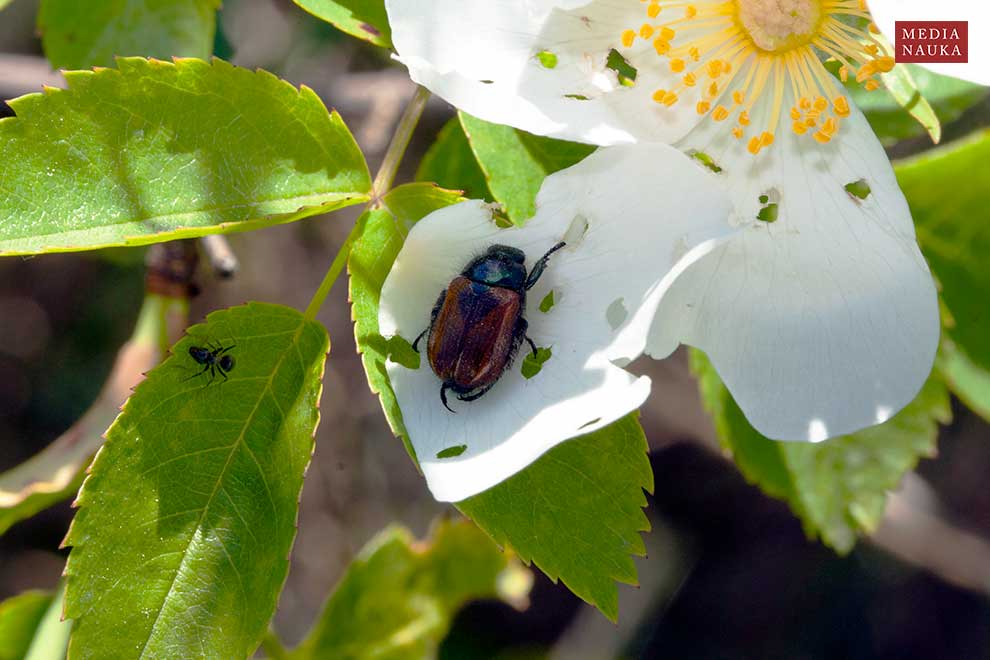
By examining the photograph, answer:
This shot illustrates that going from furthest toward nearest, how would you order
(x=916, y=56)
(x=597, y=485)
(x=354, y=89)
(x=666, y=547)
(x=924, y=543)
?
(x=666, y=547) → (x=924, y=543) → (x=354, y=89) → (x=597, y=485) → (x=916, y=56)

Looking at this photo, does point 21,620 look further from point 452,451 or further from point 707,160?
point 707,160

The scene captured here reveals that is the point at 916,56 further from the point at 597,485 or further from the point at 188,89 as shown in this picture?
the point at 188,89

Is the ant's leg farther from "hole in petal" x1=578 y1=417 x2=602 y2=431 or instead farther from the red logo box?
the red logo box

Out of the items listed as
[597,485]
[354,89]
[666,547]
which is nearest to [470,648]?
[666,547]

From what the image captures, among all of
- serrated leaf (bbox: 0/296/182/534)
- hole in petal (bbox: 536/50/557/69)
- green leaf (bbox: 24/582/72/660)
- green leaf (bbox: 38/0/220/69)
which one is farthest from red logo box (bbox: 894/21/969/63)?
green leaf (bbox: 24/582/72/660)

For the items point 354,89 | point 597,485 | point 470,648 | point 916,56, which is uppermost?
point 916,56

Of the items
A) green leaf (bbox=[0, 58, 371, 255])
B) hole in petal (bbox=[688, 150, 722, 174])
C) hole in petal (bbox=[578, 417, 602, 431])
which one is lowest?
hole in petal (bbox=[578, 417, 602, 431])
